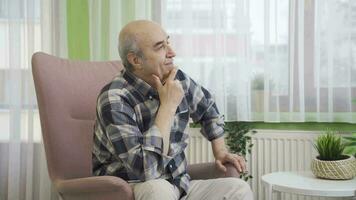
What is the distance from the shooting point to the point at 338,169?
79.4 inches

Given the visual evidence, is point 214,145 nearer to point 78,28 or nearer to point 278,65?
point 278,65

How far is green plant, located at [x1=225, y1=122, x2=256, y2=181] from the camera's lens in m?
2.55

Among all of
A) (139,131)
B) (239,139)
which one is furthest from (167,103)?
(239,139)

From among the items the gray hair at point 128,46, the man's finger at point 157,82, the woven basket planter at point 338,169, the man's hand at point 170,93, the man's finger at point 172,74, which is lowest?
the woven basket planter at point 338,169

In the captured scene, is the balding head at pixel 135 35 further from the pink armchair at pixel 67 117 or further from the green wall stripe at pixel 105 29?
the green wall stripe at pixel 105 29

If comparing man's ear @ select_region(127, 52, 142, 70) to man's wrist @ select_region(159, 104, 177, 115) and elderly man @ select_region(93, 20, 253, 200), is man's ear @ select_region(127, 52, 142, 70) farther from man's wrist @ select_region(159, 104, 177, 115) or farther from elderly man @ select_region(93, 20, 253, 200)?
man's wrist @ select_region(159, 104, 177, 115)

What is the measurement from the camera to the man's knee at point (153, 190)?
1.45 meters

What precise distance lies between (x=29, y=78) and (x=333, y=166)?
5.73 ft

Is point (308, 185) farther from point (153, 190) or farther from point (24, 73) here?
point (24, 73)

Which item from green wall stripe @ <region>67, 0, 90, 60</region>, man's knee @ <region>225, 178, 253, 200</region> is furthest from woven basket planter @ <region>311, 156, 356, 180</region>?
green wall stripe @ <region>67, 0, 90, 60</region>

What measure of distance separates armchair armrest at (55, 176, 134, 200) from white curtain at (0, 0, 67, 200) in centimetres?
117

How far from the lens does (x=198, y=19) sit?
258 cm

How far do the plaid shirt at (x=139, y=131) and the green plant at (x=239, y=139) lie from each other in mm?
627

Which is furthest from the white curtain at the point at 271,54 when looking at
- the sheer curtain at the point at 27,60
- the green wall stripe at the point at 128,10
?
the sheer curtain at the point at 27,60
